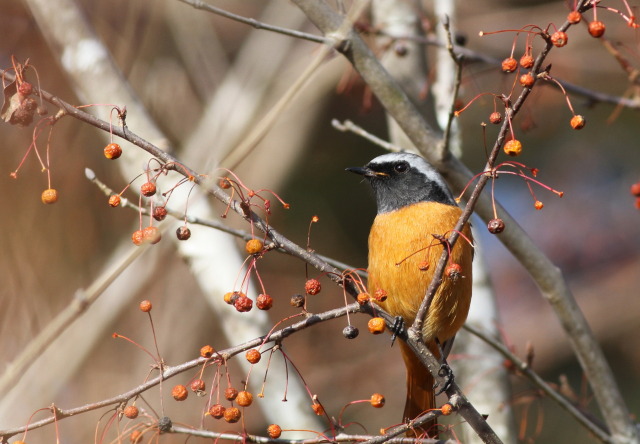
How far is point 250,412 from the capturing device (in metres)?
8.02

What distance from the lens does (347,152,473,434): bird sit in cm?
390

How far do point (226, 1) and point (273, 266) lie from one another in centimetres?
308

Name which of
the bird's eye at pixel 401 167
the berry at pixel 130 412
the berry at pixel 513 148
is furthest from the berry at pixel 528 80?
the bird's eye at pixel 401 167

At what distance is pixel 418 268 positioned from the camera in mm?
3906

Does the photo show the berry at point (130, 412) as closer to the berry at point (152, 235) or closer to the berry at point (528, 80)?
the berry at point (152, 235)

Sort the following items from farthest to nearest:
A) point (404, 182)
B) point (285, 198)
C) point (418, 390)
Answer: point (285, 198) → point (404, 182) → point (418, 390)

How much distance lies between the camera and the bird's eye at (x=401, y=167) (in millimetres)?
4559

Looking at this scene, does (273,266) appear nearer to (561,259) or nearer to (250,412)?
(250,412)

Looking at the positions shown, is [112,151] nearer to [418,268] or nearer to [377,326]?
[377,326]

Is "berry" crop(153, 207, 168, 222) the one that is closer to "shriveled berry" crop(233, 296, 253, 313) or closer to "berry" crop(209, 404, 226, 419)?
"shriveled berry" crop(233, 296, 253, 313)

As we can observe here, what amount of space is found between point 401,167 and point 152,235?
243 cm

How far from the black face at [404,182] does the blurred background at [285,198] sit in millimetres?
512

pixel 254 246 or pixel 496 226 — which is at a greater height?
pixel 496 226

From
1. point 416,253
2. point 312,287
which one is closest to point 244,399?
point 312,287
